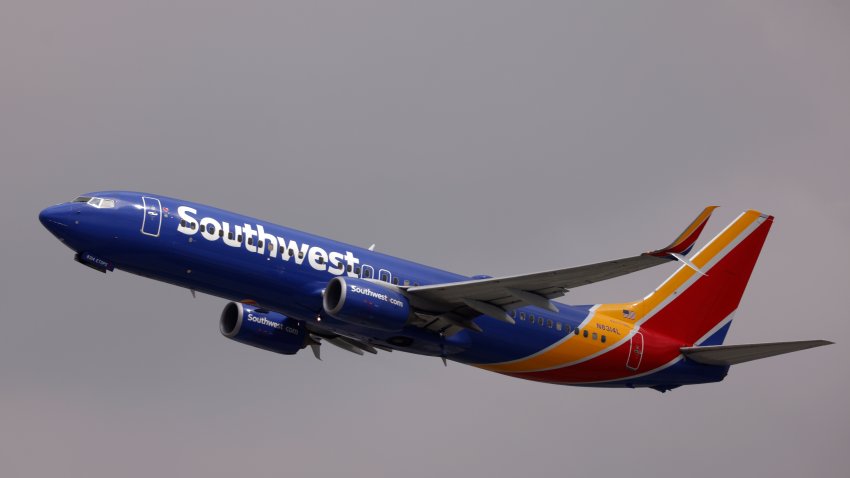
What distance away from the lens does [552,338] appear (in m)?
56.0

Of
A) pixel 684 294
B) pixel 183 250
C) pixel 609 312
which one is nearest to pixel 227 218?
pixel 183 250

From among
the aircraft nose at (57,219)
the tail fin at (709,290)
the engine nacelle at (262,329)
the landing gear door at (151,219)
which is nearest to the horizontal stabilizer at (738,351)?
the tail fin at (709,290)

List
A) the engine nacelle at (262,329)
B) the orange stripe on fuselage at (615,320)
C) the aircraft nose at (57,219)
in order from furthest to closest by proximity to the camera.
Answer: the engine nacelle at (262,329) < the orange stripe on fuselage at (615,320) < the aircraft nose at (57,219)

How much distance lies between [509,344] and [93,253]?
55.8 ft

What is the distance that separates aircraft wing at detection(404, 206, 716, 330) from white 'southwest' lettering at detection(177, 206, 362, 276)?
3038mm

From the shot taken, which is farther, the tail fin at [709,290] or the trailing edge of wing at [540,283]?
the tail fin at [709,290]

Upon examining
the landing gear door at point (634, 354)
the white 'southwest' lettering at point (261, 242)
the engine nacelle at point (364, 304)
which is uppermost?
the white 'southwest' lettering at point (261, 242)

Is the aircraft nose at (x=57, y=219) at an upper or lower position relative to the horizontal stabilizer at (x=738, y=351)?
upper

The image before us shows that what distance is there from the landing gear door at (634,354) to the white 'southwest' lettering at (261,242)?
13803 mm

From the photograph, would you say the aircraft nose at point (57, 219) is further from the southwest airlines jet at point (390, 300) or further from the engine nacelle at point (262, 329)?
the engine nacelle at point (262, 329)

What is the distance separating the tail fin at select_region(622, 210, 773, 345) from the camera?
199 feet

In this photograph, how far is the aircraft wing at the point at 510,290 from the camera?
4600cm

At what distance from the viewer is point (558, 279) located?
48.9 m

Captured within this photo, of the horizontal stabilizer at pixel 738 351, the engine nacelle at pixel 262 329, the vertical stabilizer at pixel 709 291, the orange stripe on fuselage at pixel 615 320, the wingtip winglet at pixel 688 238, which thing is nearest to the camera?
the wingtip winglet at pixel 688 238
